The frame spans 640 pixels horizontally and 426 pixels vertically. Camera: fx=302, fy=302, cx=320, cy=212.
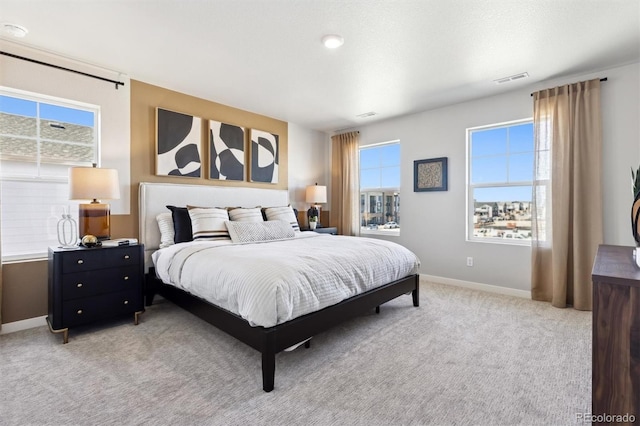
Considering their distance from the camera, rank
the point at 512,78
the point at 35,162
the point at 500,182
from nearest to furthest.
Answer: the point at 35,162
the point at 512,78
the point at 500,182

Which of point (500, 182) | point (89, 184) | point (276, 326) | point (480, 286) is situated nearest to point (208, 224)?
point (89, 184)

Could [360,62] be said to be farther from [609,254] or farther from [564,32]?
[609,254]

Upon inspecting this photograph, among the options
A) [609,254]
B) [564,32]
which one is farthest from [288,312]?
[564,32]

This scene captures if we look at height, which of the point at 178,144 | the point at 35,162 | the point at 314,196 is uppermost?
the point at 178,144

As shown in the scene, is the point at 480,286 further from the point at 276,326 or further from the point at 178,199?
the point at 178,199

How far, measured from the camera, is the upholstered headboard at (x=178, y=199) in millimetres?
3406

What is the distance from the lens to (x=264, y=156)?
15.3 ft

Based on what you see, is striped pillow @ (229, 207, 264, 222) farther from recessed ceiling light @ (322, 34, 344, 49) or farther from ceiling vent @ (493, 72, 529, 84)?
ceiling vent @ (493, 72, 529, 84)

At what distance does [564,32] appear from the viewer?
2447 millimetres

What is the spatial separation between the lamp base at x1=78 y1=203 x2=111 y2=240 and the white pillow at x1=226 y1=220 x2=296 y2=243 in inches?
44.8

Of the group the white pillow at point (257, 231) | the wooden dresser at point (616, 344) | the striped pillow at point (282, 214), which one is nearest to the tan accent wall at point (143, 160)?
the striped pillow at point (282, 214)

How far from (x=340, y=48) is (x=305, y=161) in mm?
2790

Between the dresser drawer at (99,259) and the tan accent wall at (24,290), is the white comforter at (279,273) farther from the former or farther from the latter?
the tan accent wall at (24,290)

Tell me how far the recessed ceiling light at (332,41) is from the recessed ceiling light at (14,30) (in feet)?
7.98
